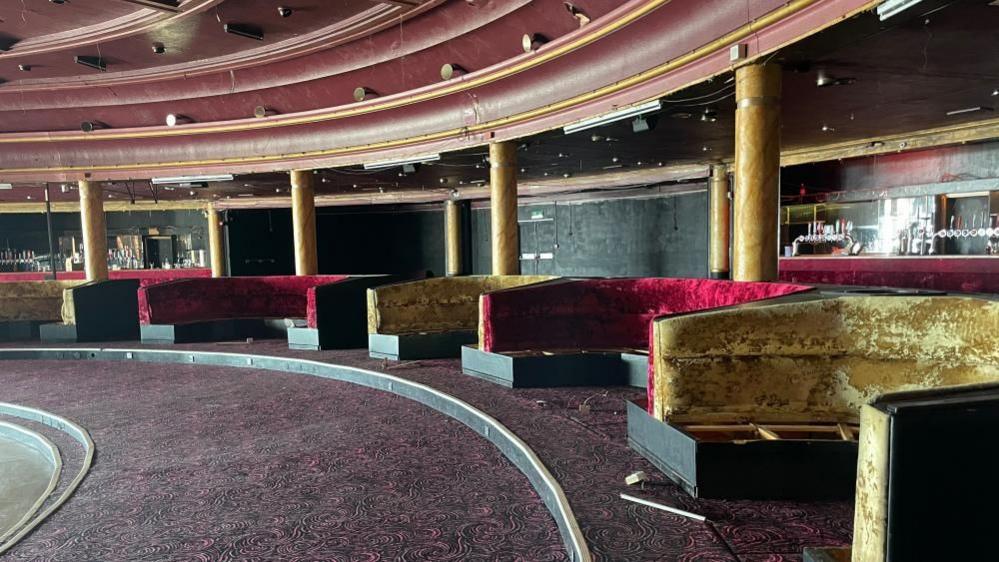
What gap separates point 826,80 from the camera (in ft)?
20.1

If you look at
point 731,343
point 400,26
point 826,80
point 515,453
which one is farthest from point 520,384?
point 400,26

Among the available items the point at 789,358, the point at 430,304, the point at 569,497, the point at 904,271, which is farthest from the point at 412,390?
the point at 904,271

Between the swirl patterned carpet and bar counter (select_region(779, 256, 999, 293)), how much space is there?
5.94 m

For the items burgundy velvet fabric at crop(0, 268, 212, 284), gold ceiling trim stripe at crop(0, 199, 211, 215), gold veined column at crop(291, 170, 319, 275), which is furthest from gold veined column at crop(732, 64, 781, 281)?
gold ceiling trim stripe at crop(0, 199, 211, 215)

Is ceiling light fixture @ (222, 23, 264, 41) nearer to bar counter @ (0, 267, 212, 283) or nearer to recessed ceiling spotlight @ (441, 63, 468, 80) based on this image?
recessed ceiling spotlight @ (441, 63, 468, 80)

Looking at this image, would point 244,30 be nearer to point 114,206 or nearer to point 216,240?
point 216,240

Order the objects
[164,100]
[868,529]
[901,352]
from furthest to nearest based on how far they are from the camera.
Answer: [164,100], [901,352], [868,529]

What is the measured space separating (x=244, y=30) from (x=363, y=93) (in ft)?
6.59

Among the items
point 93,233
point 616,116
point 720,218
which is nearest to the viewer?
point 616,116

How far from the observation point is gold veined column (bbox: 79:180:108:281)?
11844mm

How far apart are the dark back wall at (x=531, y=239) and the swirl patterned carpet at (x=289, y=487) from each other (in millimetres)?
10589

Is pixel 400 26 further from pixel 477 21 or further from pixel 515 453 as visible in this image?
pixel 515 453

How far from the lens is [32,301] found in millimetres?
11023

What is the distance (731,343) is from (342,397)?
14.2ft
